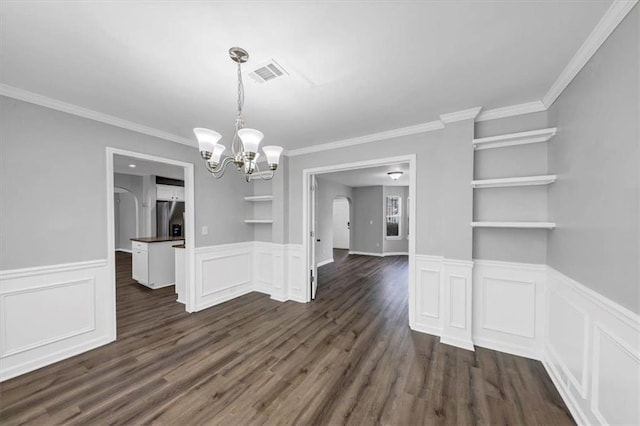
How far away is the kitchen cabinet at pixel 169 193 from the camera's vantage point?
7.08 meters

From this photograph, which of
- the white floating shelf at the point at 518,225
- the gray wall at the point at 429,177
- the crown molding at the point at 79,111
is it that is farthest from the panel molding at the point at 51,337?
the white floating shelf at the point at 518,225

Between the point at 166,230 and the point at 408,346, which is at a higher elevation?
the point at 166,230

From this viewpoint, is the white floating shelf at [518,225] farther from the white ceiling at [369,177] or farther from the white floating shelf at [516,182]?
the white ceiling at [369,177]

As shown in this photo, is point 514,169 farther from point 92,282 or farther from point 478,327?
point 92,282

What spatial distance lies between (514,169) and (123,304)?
583 centimetres

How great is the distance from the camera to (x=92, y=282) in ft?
8.55

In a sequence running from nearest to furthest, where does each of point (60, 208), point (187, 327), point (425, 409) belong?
point (425, 409) < point (60, 208) < point (187, 327)

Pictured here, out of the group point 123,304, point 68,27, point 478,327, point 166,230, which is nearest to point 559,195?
point 478,327

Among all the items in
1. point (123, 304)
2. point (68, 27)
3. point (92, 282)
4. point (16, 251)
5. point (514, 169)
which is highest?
point (68, 27)

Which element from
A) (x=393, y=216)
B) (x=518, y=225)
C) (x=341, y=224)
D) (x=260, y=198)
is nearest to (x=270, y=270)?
(x=260, y=198)

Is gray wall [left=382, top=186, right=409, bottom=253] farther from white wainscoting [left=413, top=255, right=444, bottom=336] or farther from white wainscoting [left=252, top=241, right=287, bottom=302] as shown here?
white wainscoting [left=413, top=255, right=444, bottom=336]

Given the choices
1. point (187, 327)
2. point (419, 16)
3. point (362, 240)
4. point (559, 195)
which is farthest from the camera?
point (362, 240)

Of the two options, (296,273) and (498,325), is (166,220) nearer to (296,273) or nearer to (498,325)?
(296,273)

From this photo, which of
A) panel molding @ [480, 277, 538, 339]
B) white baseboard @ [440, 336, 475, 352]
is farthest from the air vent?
white baseboard @ [440, 336, 475, 352]
